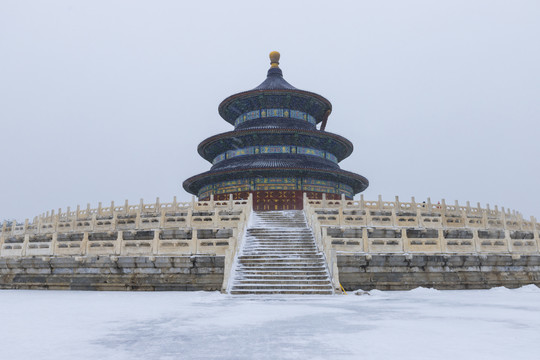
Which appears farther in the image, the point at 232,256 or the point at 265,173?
the point at 265,173

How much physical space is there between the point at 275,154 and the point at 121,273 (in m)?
21.7

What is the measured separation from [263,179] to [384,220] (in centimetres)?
1536

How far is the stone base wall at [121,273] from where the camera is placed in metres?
14.0

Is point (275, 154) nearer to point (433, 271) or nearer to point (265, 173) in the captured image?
point (265, 173)

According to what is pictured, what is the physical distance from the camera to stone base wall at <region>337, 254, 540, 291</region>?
45.3 ft

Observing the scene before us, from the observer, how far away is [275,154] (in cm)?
3450

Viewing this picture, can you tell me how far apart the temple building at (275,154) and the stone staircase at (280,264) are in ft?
44.0

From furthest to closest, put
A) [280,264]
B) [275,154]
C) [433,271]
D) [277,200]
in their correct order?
[275,154] → [277,200] → [433,271] → [280,264]

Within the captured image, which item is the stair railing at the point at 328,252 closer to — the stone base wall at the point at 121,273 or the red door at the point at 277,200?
the stone base wall at the point at 121,273

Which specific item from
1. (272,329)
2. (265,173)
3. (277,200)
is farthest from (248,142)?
(272,329)

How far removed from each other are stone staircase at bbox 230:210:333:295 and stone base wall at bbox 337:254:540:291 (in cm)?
131

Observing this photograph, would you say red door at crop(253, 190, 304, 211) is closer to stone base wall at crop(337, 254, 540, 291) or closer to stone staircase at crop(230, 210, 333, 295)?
stone staircase at crop(230, 210, 333, 295)

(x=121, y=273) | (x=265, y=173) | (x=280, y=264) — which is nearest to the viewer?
(x=280, y=264)

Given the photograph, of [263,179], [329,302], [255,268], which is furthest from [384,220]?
[263,179]
